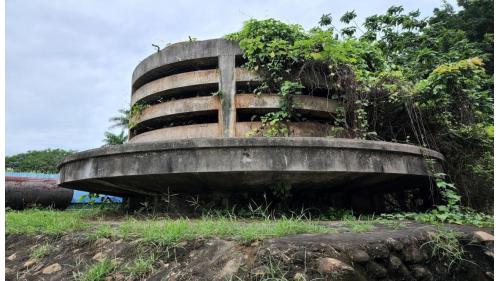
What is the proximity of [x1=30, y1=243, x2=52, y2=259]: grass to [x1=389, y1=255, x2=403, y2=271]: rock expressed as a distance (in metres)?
2.67

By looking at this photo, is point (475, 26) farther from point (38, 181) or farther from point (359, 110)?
point (38, 181)

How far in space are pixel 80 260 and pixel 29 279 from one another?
0.37 m

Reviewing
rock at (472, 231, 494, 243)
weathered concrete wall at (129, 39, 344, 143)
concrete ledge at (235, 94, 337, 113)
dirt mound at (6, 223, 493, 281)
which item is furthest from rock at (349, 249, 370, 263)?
concrete ledge at (235, 94, 337, 113)

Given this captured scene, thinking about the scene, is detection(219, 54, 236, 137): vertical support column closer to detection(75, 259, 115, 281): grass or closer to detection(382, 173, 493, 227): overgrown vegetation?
detection(382, 173, 493, 227): overgrown vegetation

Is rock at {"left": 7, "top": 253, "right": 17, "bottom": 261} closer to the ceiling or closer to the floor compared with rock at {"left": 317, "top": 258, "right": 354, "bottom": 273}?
closer to the floor

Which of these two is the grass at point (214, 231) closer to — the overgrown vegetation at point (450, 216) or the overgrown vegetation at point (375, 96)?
the overgrown vegetation at point (450, 216)

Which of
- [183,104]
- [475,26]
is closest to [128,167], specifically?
[183,104]

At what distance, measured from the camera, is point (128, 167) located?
Answer: 432 centimetres

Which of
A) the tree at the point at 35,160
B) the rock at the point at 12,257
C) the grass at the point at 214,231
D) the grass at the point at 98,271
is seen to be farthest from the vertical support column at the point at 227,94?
the tree at the point at 35,160

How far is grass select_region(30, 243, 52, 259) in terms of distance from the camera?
3.34 meters

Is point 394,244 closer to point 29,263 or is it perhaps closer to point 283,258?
point 283,258

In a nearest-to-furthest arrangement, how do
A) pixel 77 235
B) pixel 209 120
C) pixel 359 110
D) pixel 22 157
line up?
pixel 77 235 < pixel 359 110 < pixel 209 120 < pixel 22 157

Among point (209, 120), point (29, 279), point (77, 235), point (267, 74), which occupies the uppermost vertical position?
point (267, 74)

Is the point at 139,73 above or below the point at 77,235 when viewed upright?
above
